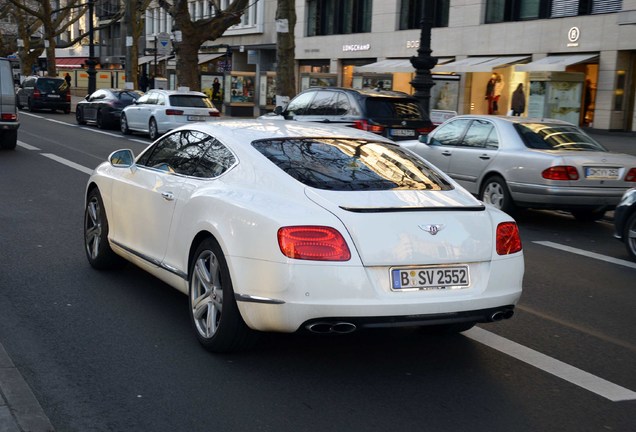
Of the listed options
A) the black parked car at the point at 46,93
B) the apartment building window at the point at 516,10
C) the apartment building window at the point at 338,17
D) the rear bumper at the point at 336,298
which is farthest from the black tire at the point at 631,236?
the apartment building window at the point at 338,17

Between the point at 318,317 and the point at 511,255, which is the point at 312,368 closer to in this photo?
the point at 318,317

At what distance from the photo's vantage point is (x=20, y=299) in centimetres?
661

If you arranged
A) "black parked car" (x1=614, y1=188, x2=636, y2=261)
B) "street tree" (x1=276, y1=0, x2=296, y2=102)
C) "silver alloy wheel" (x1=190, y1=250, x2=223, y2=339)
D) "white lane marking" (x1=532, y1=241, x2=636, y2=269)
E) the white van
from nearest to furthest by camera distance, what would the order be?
"silver alloy wheel" (x1=190, y1=250, x2=223, y2=339) < "white lane marking" (x1=532, y1=241, x2=636, y2=269) < "black parked car" (x1=614, y1=188, x2=636, y2=261) < the white van < "street tree" (x1=276, y1=0, x2=296, y2=102)

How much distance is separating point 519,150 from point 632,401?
7346mm

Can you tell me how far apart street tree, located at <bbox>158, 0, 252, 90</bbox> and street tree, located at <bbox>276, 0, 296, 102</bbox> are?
21.4 ft

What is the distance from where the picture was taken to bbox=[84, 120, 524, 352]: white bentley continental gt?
15.5 ft

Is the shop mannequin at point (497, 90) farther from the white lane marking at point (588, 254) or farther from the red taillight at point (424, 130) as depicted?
the white lane marking at point (588, 254)

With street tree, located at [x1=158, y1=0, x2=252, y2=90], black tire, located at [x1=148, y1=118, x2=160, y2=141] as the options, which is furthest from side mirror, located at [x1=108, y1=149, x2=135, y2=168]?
street tree, located at [x1=158, y1=0, x2=252, y2=90]

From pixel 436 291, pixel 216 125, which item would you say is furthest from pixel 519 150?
pixel 436 291

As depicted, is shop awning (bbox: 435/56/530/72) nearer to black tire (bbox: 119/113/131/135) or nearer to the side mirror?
black tire (bbox: 119/113/131/135)

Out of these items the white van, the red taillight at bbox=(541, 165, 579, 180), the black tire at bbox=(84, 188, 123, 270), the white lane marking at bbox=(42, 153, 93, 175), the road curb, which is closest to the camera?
the road curb

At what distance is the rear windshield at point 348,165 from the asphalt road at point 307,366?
1.08 metres

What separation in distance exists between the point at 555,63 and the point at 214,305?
2797 cm

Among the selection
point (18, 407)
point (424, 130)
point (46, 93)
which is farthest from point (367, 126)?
point (46, 93)
